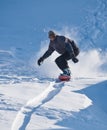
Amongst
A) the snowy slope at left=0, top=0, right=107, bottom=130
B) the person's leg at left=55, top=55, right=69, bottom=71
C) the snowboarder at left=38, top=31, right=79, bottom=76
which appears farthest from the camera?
the person's leg at left=55, top=55, right=69, bottom=71

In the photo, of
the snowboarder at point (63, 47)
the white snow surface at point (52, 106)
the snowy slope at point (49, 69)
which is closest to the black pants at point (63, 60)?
the snowboarder at point (63, 47)

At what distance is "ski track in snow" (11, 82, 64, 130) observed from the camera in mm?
8309

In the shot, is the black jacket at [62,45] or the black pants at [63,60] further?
the black pants at [63,60]

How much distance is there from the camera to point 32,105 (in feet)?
31.3

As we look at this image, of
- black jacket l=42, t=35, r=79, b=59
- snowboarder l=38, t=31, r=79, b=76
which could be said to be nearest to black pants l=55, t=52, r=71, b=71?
snowboarder l=38, t=31, r=79, b=76

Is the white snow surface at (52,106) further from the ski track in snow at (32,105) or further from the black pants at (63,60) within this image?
the black pants at (63,60)

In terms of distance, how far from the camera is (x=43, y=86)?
1166cm

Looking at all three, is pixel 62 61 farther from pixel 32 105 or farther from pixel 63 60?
pixel 32 105

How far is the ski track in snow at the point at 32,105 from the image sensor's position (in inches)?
327

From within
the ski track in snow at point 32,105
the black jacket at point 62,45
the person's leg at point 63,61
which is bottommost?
the ski track in snow at point 32,105

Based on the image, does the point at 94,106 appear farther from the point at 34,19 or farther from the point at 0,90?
the point at 34,19

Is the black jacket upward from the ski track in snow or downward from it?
upward

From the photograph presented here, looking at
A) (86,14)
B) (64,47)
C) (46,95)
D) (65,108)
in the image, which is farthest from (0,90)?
(86,14)

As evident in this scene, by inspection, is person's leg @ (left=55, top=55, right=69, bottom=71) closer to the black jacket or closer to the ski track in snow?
the black jacket
